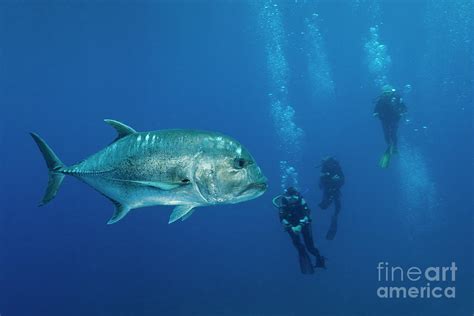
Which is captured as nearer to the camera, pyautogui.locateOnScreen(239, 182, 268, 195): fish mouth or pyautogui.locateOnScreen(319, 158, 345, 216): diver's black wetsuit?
pyautogui.locateOnScreen(239, 182, 268, 195): fish mouth

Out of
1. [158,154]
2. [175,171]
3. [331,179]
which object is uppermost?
[331,179]

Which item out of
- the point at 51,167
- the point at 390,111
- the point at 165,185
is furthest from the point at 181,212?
the point at 390,111

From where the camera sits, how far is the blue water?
24.2 meters

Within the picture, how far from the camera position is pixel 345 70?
75.2 meters

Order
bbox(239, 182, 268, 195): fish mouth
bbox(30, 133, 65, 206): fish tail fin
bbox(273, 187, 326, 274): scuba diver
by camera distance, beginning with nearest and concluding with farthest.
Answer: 1. bbox(239, 182, 268, 195): fish mouth
2. bbox(30, 133, 65, 206): fish tail fin
3. bbox(273, 187, 326, 274): scuba diver

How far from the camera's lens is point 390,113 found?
10641 mm

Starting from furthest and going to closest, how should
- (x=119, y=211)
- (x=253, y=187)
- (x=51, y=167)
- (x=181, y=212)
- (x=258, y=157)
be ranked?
1. (x=258, y=157)
2. (x=51, y=167)
3. (x=119, y=211)
4. (x=181, y=212)
5. (x=253, y=187)

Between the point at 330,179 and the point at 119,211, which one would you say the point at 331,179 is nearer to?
the point at 330,179

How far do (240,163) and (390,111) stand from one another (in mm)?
9305

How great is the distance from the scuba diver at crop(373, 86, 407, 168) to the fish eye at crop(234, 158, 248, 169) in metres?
8.90

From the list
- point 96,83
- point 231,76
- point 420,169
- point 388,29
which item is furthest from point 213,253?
point 388,29

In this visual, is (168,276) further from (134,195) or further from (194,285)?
(134,195)

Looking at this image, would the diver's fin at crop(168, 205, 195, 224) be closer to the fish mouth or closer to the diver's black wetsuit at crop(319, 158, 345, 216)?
the fish mouth
